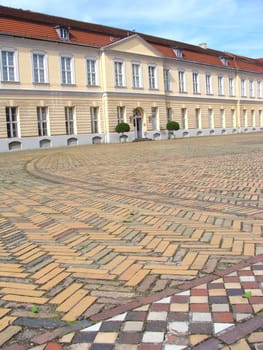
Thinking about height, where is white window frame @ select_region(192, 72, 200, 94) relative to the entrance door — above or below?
above

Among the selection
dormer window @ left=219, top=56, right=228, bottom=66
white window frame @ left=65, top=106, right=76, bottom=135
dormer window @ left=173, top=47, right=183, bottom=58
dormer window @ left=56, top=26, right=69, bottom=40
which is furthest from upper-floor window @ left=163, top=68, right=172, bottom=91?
dormer window @ left=56, top=26, right=69, bottom=40

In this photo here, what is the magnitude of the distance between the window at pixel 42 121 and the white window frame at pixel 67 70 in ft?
10.1

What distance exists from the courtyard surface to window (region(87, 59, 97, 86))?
3062 centimetres

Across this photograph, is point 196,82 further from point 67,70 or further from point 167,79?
point 67,70

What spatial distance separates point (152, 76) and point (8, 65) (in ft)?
52.9

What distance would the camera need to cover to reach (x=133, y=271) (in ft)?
12.3

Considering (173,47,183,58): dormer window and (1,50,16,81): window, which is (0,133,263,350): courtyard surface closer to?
(1,50,16,81): window

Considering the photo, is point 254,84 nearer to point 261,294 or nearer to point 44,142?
point 44,142

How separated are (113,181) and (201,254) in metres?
5.50

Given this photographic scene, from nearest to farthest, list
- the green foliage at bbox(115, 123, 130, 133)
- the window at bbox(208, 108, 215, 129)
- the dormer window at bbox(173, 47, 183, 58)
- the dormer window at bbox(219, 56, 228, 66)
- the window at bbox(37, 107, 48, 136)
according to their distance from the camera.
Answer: the window at bbox(37, 107, 48, 136), the green foliage at bbox(115, 123, 130, 133), the dormer window at bbox(173, 47, 183, 58), the window at bbox(208, 108, 215, 129), the dormer window at bbox(219, 56, 228, 66)

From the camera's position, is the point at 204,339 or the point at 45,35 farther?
the point at 45,35

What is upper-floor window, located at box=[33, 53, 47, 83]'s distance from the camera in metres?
32.7

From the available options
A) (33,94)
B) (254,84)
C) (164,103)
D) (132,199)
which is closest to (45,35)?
(33,94)

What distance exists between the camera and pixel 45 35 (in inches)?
1299
